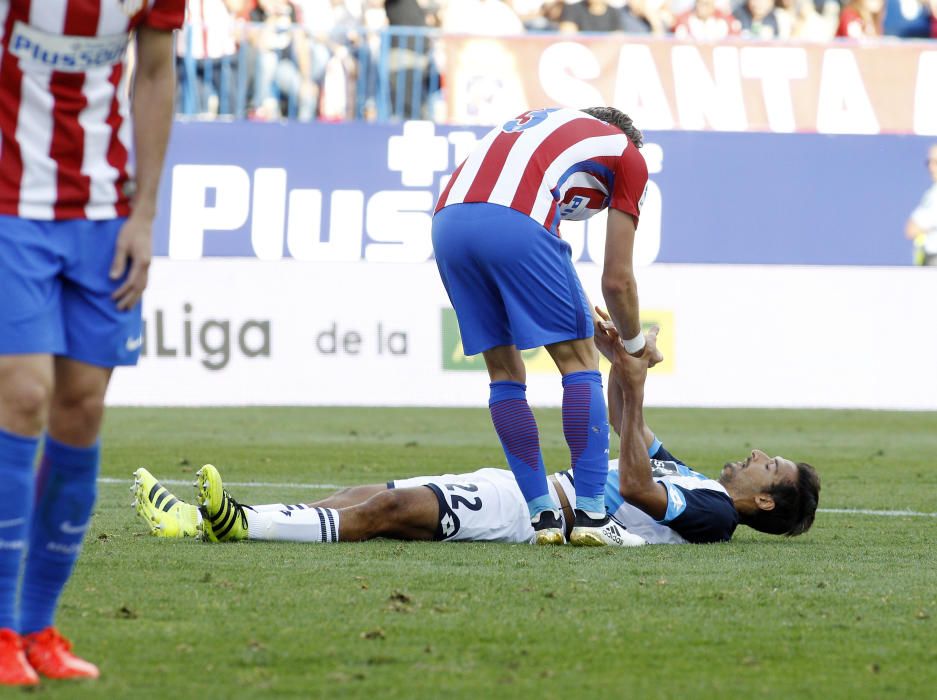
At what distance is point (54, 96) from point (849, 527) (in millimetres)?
4952

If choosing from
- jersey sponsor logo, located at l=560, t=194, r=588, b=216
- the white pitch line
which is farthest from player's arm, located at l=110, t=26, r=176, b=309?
the white pitch line

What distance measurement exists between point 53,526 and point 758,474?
357cm

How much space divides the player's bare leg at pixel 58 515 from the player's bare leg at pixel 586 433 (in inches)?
111

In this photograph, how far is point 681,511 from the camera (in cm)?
638

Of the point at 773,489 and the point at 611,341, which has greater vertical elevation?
the point at 611,341

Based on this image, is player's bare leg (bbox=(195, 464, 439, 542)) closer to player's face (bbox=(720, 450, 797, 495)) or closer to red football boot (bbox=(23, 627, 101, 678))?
player's face (bbox=(720, 450, 797, 495))

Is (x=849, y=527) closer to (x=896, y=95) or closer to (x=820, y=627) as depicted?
(x=820, y=627)

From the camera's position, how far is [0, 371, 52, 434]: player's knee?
137 inches

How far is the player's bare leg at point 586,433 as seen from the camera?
248 inches

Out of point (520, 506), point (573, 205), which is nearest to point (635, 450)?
point (520, 506)

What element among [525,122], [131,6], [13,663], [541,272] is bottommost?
[13,663]

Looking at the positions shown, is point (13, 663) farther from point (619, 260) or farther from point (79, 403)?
point (619, 260)

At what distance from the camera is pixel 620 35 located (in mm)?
16047

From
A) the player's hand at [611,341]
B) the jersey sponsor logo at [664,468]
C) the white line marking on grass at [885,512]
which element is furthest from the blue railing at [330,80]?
the jersey sponsor logo at [664,468]
